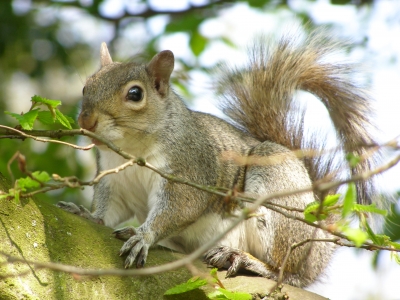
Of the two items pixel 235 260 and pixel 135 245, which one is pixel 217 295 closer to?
pixel 135 245

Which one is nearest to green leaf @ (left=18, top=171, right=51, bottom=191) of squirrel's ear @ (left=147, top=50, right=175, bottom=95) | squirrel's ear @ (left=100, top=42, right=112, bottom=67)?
squirrel's ear @ (left=147, top=50, right=175, bottom=95)

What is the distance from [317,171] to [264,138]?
457 millimetres

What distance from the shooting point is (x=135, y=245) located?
2.38 m

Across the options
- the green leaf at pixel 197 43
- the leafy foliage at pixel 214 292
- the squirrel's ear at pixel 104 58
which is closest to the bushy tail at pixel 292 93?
the green leaf at pixel 197 43

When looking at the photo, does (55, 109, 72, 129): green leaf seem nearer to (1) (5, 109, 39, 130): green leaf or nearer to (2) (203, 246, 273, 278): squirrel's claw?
(1) (5, 109, 39, 130): green leaf

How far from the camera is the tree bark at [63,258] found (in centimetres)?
192

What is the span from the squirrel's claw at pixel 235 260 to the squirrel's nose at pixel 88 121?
0.86 metres

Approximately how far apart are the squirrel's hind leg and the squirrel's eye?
870mm

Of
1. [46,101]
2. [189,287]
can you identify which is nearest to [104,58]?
[46,101]

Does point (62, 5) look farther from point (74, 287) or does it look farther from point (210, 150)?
point (74, 287)

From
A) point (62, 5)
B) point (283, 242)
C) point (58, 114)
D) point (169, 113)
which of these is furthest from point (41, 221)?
point (62, 5)

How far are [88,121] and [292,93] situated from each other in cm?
150

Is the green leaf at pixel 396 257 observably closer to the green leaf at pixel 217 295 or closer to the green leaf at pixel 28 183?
the green leaf at pixel 217 295

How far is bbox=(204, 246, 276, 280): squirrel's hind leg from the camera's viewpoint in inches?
107
